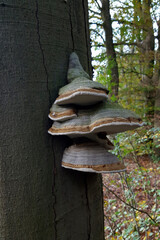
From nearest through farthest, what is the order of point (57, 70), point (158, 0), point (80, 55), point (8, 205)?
point (8, 205)
point (57, 70)
point (80, 55)
point (158, 0)

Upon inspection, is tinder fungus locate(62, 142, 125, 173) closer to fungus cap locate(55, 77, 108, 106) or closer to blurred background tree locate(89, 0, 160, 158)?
fungus cap locate(55, 77, 108, 106)

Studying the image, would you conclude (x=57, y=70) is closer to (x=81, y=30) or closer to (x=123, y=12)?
(x=81, y=30)

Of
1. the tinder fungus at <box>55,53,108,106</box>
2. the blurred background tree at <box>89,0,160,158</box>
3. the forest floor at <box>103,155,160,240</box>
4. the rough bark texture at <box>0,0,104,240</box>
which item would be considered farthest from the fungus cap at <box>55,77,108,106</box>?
the blurred background tree at <box>89,0,160,158</box>

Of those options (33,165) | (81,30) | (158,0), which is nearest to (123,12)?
(158,0)

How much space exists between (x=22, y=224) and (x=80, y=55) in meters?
0.87

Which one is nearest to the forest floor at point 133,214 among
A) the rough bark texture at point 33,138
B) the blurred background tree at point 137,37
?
the rough bark texture at point 33,138

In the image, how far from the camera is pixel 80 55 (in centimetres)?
111

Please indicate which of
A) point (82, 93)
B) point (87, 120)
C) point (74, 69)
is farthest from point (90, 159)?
point (74, 69)

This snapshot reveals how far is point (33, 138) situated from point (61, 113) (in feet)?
0.56

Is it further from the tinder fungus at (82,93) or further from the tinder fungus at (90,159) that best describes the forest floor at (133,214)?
the tinder fungus at (82,93)

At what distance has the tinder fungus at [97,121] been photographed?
31.6 inches

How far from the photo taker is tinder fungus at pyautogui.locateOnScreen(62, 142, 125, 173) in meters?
0.87

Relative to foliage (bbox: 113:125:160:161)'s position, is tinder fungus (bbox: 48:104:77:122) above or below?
above

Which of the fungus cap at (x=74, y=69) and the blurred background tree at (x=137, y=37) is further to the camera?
the blurred background tree at (x=137, y=37)
